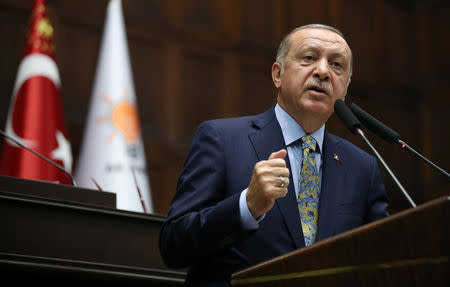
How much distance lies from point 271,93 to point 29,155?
3190 mm

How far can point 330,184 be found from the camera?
1792mm

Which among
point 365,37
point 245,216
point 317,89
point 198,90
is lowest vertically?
point 245,216

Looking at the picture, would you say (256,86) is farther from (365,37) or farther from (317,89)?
(317,89)

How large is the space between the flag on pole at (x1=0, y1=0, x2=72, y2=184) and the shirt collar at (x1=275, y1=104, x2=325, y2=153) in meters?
1.95

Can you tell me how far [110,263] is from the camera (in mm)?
2020

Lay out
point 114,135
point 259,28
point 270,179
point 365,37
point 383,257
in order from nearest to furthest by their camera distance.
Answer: point 383,257, point 270,179, point 114,135, point 259,28, point 365,37

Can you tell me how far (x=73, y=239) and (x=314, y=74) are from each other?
37.9 inches

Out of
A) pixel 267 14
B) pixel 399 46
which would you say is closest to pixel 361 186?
pixel 267 14

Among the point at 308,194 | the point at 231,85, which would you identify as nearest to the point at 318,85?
the point at 308,194

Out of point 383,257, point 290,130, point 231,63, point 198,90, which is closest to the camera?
point 383,257

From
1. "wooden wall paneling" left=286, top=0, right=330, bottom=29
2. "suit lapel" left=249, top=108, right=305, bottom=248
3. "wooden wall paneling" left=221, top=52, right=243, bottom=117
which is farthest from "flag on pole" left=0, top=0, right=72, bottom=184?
"wooden wall paneling" left=286, top=0, right=330, bottom=29

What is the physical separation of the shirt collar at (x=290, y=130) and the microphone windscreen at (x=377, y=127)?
0.25 meters

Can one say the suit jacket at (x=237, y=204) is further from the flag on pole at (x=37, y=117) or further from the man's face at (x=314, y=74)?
the flag on pole at (x=37, y=117)

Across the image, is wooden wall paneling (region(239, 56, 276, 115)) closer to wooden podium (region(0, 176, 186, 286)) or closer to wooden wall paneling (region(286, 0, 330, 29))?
wooden wall paneling (region(286, 0, 330, 29))
